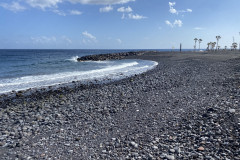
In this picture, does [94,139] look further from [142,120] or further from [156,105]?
[156,105]

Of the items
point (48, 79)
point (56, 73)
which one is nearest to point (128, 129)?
point (48, 79)

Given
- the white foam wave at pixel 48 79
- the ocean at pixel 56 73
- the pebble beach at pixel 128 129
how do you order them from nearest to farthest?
the pebble beach at pixel 128 129, the white foam wave at pixel 48 79, the ocean at pixel 56 73

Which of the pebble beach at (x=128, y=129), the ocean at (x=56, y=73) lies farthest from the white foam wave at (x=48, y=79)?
the pebble beach at (x=128, y=129)

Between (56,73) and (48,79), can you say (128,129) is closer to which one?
(48,79)

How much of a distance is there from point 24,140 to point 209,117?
6.44 metres

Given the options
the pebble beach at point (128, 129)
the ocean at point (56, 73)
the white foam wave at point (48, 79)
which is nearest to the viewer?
the pebble beach at point (128, 129)

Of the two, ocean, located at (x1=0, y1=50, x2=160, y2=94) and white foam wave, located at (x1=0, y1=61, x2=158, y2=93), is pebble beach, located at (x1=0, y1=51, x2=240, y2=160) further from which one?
ocean, located at (x1=0, y1=50, x2=160, y2=94)

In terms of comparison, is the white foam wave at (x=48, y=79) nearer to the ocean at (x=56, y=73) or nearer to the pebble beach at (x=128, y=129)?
the ocean at (x=56, y=73)

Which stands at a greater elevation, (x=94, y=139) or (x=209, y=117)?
(x=209, y=117)

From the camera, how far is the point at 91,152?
16.9 feet

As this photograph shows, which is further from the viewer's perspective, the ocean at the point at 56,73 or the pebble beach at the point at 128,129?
the ocean at the point at 56,73

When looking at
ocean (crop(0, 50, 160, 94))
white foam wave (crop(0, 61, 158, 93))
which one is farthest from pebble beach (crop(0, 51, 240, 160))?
ocean (crop(0, 50, 160, 94))

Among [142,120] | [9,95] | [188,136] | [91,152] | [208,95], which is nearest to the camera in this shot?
[91,152]

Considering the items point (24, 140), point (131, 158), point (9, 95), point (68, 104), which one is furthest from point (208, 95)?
point (9, 95)
